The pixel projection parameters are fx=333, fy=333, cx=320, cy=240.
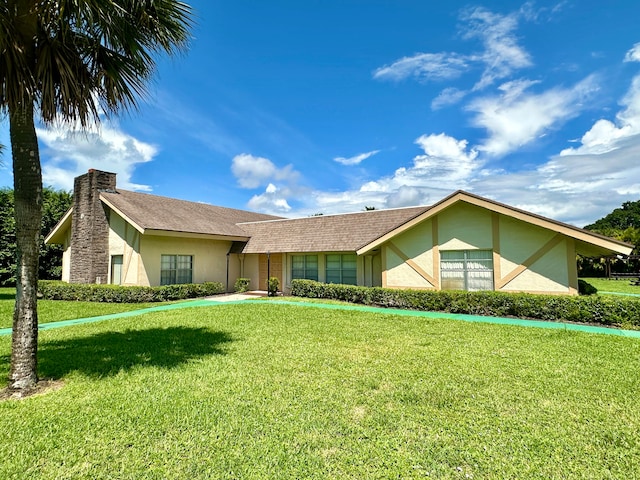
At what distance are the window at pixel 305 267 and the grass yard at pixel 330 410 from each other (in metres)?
11.3

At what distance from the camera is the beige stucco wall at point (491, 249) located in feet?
42.4

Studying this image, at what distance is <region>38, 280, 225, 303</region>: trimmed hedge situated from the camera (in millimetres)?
16766

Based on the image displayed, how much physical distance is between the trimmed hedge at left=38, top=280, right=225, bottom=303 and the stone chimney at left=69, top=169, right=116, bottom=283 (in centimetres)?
116

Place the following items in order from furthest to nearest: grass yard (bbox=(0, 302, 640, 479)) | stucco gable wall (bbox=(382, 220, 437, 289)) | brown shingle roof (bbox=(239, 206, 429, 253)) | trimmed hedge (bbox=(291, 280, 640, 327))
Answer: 1. brown shingle roof (bbox=(239, 206, 429, 253))
2. stucco gable wall (bbox=(382, 220, 437, 289))
3. trimmed hedge (bbox=(291, 280, 640, 327))
4. grass yard (bbox=(0, 302, 640, 479))

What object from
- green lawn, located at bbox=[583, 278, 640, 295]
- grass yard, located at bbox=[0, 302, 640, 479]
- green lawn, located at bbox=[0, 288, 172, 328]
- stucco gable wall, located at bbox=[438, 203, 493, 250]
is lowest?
grass yard, located at bbox=[0, 302, 640, 479]

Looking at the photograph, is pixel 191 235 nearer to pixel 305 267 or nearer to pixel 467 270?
pixel 305 267

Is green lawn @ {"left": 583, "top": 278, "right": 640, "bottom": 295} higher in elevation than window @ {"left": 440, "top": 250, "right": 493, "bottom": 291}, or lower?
lower

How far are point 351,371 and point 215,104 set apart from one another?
579 inches

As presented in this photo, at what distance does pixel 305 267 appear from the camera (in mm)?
20438

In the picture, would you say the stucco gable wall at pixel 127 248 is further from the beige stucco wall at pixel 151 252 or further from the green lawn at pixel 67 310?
the green lawn at pixel 67 310

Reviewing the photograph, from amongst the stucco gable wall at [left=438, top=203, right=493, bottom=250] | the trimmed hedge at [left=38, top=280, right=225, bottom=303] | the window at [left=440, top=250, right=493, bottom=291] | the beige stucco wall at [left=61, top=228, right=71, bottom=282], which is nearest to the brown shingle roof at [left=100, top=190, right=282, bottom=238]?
the trimmed hedge at [left=38, top=280, right=225, bottom=303]

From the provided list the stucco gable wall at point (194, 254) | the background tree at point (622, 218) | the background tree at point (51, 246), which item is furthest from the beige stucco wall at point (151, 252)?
the background tree at point (622, 218)

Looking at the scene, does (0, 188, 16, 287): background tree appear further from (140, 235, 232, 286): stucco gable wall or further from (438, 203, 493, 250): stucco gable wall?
(438, 203, 493, 250): stucco gable wall

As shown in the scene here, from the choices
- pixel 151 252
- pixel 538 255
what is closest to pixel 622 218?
pixel 538 255
